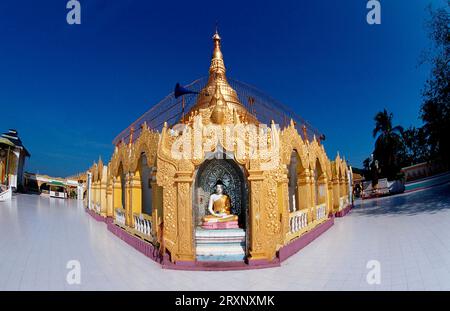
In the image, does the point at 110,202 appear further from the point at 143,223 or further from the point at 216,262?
the point at 216,262

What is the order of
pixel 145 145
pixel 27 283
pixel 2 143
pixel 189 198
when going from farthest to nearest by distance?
pixel 2 143, pixel 145 145, pixel 189 198, pixel 27 283

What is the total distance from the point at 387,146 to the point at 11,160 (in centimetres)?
5132

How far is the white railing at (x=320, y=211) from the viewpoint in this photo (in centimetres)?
1184

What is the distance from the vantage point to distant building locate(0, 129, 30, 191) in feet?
118

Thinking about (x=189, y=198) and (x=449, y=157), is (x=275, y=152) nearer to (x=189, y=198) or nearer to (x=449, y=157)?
(x=189, y=198)

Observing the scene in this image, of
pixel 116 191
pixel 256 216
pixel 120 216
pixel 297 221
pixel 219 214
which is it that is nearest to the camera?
pixel 256 216

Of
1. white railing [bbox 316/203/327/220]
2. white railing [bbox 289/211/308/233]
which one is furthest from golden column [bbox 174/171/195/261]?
white railing [bbox 316/203/327/220]

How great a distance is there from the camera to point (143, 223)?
8.87 metres

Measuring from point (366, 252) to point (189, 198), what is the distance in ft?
18.3

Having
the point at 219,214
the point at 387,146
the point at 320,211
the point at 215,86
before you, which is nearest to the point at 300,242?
the point at 219,214

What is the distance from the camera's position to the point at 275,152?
24.4 feet

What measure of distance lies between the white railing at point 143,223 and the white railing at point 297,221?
4.71m

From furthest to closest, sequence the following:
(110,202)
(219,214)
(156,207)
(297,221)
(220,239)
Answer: (110,202) < (297,221) < (219,214) < (156,207) < (220,239)
